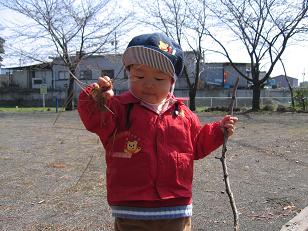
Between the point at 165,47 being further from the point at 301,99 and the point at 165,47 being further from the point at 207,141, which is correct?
the point at 301,99

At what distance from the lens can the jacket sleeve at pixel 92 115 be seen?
214 cm

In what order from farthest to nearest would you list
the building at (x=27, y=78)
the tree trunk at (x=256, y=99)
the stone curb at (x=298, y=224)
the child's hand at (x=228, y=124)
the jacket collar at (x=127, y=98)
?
the building at (x=27, y=78) → the tree trunk at (x=256, y=99) → the stone curb at (x=298, y=224) → the child's hand at (x=228, y=124) → the jacket collar at (x=127, y=98)

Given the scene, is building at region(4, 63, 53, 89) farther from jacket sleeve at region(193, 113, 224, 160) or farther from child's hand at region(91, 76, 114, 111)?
child's hand at region(91, 76, 114, 111)

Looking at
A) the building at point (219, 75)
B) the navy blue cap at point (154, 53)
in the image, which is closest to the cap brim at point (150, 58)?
the navy blue cap at point (154, 53)

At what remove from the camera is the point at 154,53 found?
7.34 feet

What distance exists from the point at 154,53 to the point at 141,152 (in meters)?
0.48

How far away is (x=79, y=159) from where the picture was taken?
25.5 feet

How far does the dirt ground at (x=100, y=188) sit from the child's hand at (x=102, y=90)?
2135 mm

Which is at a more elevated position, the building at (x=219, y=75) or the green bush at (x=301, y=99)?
the building at (x=219, y=75)

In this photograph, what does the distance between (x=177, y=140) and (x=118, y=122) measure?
1.02 ft

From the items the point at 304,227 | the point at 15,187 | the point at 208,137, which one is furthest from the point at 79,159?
the point at 208,137

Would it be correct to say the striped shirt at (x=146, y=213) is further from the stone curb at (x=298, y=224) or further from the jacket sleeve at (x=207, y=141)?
the stone curb at (x=298, y=224)

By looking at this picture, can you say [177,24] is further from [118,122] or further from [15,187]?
[118,122]

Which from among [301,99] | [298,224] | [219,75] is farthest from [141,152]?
[219,75]
